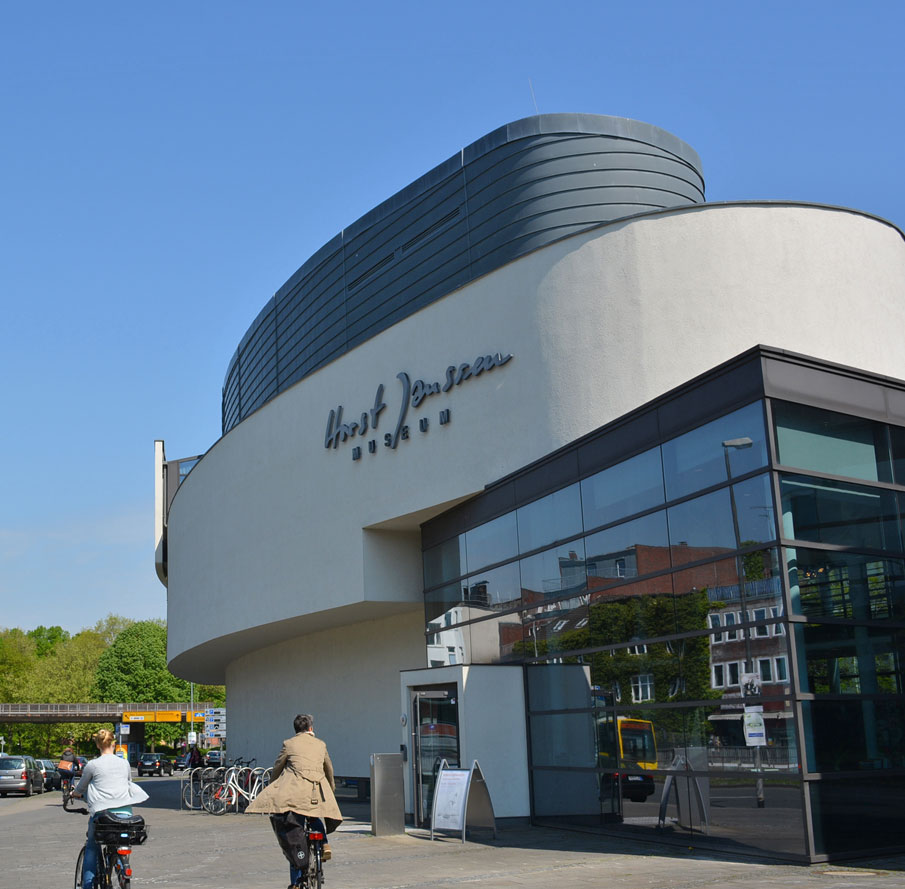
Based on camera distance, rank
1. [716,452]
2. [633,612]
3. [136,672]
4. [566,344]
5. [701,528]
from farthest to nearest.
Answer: [136,672], [566,344], [633,612], [701,528], [716,452]

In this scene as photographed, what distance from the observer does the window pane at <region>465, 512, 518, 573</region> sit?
17984 mm

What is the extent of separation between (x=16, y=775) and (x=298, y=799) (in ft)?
126

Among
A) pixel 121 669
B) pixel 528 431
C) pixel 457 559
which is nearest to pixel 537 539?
pixel 528 431

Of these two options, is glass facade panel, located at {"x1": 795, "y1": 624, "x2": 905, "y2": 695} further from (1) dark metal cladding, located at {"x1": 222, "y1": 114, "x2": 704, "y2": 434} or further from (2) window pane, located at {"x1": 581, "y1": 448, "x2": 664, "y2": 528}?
(1) dark metal cladding, located at {"x1": 222, "y1": 114, "x2": 704, "y2": 434}

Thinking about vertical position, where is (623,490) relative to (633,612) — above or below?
above

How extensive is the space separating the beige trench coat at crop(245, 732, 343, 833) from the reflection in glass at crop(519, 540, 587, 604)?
287 inches

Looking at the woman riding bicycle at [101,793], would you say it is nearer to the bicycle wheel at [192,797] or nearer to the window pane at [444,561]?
the window pane at [444,561]

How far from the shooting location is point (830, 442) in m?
12.5

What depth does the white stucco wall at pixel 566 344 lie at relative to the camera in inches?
668

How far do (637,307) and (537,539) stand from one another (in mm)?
4252

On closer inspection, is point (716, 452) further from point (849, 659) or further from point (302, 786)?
point (302, 786)

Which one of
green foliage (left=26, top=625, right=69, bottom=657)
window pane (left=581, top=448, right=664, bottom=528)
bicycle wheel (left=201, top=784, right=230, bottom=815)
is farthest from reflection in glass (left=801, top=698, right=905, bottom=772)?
green foliage (left=26, top=625, right=69, bottom=657)

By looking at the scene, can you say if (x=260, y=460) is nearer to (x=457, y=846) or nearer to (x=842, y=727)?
(x=457, y=846)
